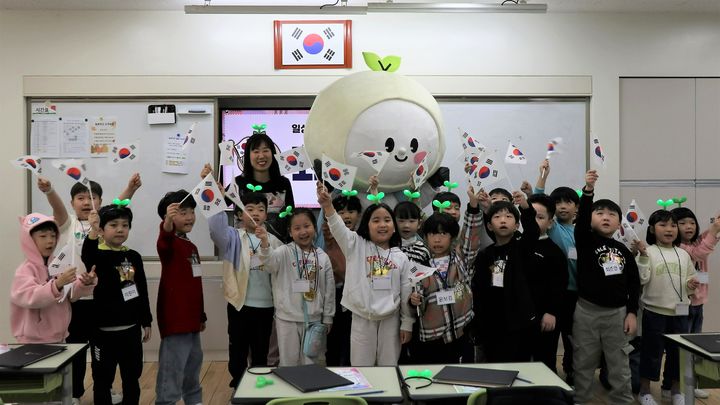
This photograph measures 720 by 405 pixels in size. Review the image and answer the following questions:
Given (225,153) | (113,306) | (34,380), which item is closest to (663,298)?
(225,153)

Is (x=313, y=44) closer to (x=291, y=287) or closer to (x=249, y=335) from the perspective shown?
(x=291, y=287)

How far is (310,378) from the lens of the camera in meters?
2.20

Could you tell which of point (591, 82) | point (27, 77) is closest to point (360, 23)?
point (591, 82)

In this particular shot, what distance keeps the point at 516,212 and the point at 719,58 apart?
9.12ft

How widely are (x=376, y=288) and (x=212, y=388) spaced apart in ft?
5.26

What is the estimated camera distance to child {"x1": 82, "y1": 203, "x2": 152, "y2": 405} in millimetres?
3045

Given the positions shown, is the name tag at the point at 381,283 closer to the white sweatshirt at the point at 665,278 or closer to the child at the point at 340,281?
the child at the point at 340,281

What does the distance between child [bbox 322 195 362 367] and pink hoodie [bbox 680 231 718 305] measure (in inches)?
84.4

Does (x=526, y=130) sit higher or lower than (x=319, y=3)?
lower

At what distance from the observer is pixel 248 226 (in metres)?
3.33

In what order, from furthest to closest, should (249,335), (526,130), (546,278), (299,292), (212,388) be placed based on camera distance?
(526,130) < (212,388) < (249,335) < (546,278) < (299,292)

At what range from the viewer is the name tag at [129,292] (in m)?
3.04

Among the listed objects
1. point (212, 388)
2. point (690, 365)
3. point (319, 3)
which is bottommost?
point (212, 388)

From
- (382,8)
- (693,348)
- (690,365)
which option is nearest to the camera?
(693,348)
